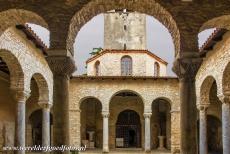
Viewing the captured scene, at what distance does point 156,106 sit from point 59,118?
2496 cm

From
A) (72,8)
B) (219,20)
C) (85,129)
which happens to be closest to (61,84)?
(72,8)

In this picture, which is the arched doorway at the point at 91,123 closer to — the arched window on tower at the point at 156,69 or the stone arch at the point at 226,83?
the arched window on tower at the point at 156,69

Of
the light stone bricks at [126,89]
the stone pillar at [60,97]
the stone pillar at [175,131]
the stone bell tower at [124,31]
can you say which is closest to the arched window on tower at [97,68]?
the stone bell tower at [124,31]

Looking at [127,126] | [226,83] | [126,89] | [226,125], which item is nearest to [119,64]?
[127,126]

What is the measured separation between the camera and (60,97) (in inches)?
432

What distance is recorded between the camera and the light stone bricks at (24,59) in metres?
15.8

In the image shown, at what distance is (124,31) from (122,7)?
27.3 metres

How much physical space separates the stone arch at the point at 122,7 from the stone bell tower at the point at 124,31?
2659cm

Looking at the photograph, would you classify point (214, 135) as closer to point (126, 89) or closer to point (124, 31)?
point (126, 89)

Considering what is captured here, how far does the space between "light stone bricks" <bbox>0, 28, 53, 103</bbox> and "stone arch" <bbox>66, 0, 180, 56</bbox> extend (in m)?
4.16

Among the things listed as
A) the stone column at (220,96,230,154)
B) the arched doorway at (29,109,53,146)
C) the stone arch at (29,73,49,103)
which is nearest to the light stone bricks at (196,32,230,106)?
the stone column at (220,96,230,154)

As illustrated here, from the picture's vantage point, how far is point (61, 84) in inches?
432

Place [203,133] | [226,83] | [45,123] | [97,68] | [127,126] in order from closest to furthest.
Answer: [226,83] < [203,133] < [45,123] < [127,126] < [97,68]

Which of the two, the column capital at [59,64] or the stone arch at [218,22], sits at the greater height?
the stone arch at [218,22]
